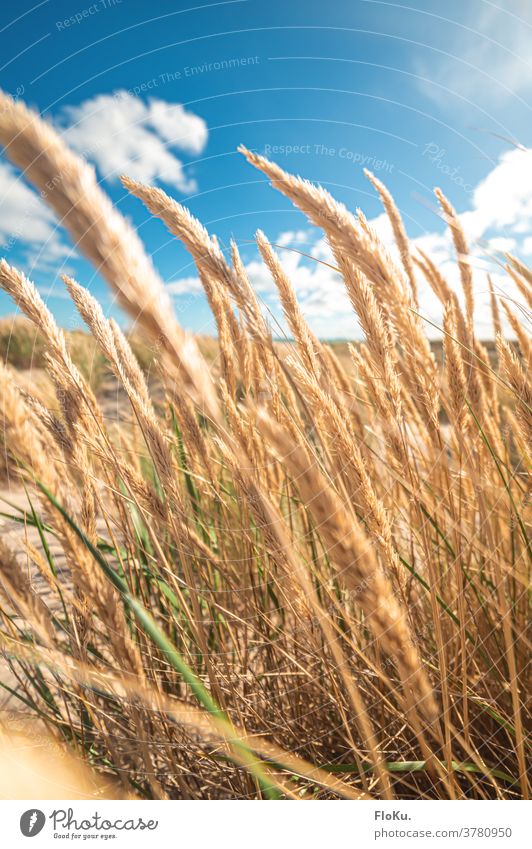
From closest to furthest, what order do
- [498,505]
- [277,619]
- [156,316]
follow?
[156,316] → [498,505] → [277,619]

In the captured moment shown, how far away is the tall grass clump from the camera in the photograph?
1.71 feet

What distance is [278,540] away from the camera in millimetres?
605

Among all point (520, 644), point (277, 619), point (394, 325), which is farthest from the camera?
point (277, 619)

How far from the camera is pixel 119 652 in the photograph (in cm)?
60

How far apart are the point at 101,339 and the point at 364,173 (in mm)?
1003

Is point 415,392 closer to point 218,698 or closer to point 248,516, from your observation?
point 248,516
